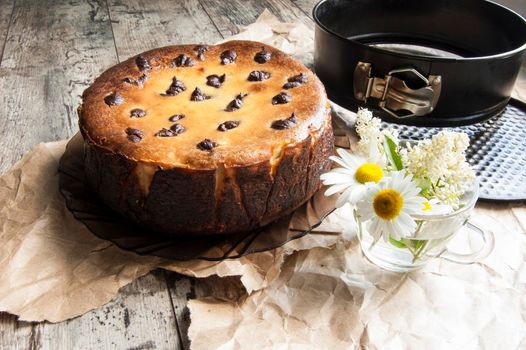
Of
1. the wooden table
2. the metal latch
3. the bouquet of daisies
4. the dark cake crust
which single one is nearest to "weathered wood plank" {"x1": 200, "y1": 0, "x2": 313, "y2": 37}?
the wooden table

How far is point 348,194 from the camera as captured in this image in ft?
2.84

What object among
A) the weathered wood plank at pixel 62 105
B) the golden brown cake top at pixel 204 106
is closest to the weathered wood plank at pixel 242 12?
the weathered wood plank at pixel 62 105

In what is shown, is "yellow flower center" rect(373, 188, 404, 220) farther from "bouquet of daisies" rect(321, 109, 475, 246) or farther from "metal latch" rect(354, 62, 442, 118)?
"metal latch" rect(354, 62, 442, 118)

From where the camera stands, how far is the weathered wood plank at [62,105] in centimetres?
89

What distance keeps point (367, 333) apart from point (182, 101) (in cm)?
62

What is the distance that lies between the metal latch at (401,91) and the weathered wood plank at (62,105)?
0.66 metres

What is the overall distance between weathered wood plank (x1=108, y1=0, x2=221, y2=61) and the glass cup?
1187 millimetres

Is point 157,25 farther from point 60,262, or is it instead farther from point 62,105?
point 60,262

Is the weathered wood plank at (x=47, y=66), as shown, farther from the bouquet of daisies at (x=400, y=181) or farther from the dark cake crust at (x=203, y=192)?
the bouquet of daisies at (x=400, y=181)

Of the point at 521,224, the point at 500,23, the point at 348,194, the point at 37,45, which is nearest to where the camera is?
the point at 348,194

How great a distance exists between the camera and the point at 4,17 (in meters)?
2.07

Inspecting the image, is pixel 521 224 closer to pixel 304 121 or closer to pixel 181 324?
pixel 304 121

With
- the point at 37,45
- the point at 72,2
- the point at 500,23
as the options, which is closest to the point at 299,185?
the point at 500,23

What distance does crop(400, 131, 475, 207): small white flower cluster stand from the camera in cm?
86
